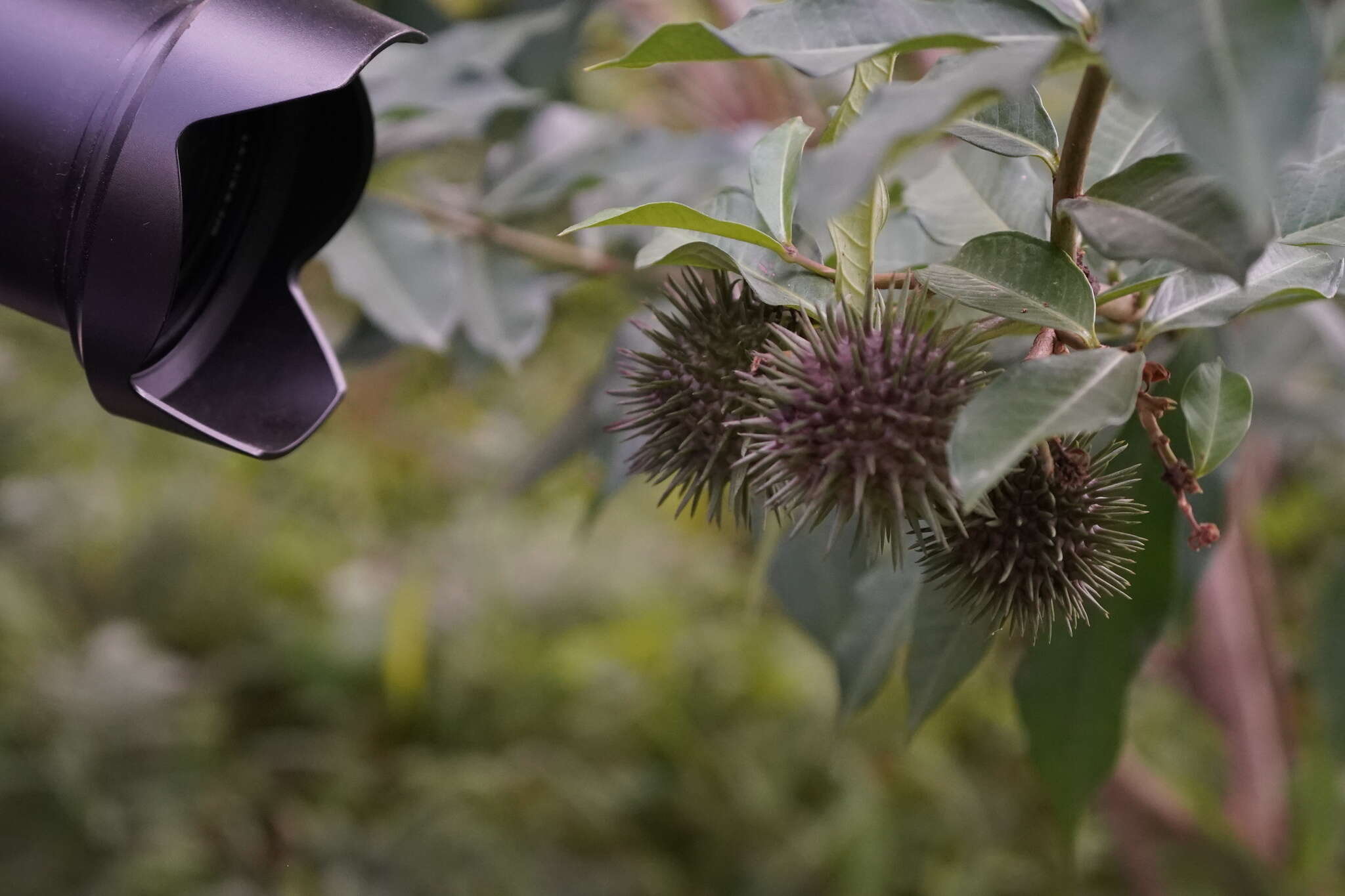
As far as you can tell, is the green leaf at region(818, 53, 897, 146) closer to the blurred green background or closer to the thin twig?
the thin twig

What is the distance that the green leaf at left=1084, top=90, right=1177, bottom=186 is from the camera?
0.39m

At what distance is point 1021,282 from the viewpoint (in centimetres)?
30

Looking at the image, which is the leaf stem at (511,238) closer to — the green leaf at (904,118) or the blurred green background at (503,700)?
the blurred green background at (503,700)

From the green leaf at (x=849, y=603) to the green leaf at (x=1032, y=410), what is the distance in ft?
0.71

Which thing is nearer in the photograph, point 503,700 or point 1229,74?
point 1229,74

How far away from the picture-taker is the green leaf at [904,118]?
0.70 ft

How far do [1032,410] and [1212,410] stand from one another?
10 cm

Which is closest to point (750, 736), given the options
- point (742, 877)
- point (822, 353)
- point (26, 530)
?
point (742, 877)

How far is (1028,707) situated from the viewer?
0.49m

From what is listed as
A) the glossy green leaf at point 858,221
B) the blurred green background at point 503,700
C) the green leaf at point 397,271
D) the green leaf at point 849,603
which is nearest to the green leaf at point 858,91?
the glossy green leaf at point 858,221

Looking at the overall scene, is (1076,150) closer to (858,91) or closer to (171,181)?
(858,91)

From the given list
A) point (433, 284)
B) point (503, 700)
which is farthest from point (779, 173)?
point (503, 700)

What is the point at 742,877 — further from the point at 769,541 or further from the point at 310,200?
the point at 310,200

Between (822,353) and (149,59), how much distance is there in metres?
0.27
